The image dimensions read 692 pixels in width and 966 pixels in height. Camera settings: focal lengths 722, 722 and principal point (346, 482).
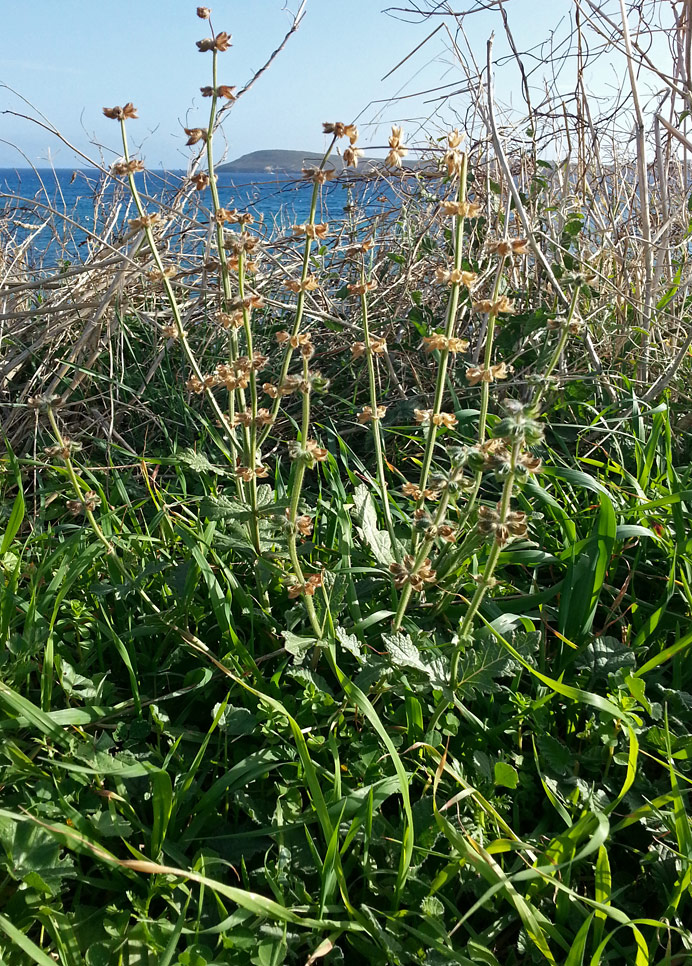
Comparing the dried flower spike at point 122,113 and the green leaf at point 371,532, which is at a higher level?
the dried flower spike at point 122,113

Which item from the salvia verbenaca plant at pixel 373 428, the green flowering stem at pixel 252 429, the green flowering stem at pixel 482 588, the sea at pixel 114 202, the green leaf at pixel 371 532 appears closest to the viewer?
the green flowering stem at pixel 482 588

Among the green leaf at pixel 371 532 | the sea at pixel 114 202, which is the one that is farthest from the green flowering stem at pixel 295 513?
the sea at pixel 114 202

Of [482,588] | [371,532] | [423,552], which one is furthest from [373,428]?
[482,588]

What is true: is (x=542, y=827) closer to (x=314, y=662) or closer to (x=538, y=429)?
(x=314, y=662)

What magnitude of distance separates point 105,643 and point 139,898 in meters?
0.69

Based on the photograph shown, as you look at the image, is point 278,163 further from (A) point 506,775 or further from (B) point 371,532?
(A) point 506,775

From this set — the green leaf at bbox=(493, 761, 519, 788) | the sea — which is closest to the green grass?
the green leaf at bbox=(493, 761, 519, 788)

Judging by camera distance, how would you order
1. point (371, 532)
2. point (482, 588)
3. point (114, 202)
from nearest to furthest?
point (482, 588), point (371, 532), point (114, 202)

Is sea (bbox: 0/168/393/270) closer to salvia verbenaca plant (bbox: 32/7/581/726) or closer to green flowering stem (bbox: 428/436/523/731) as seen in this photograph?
salvia verbenaca plant (bbox: 32/7/581/726)

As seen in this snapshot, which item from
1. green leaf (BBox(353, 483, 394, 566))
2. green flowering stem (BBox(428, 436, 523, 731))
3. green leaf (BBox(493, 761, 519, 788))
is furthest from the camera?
green leaf (BBox(353, 483, 394, 566))

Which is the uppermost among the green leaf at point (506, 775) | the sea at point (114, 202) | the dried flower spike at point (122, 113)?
the sea at point (114, 202)

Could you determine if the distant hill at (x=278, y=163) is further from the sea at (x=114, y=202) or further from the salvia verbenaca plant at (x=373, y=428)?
the salvia verbenaca plant at (x=373, y=428)

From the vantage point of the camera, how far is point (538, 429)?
1246 mm

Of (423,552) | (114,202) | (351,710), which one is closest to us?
(423,552)
